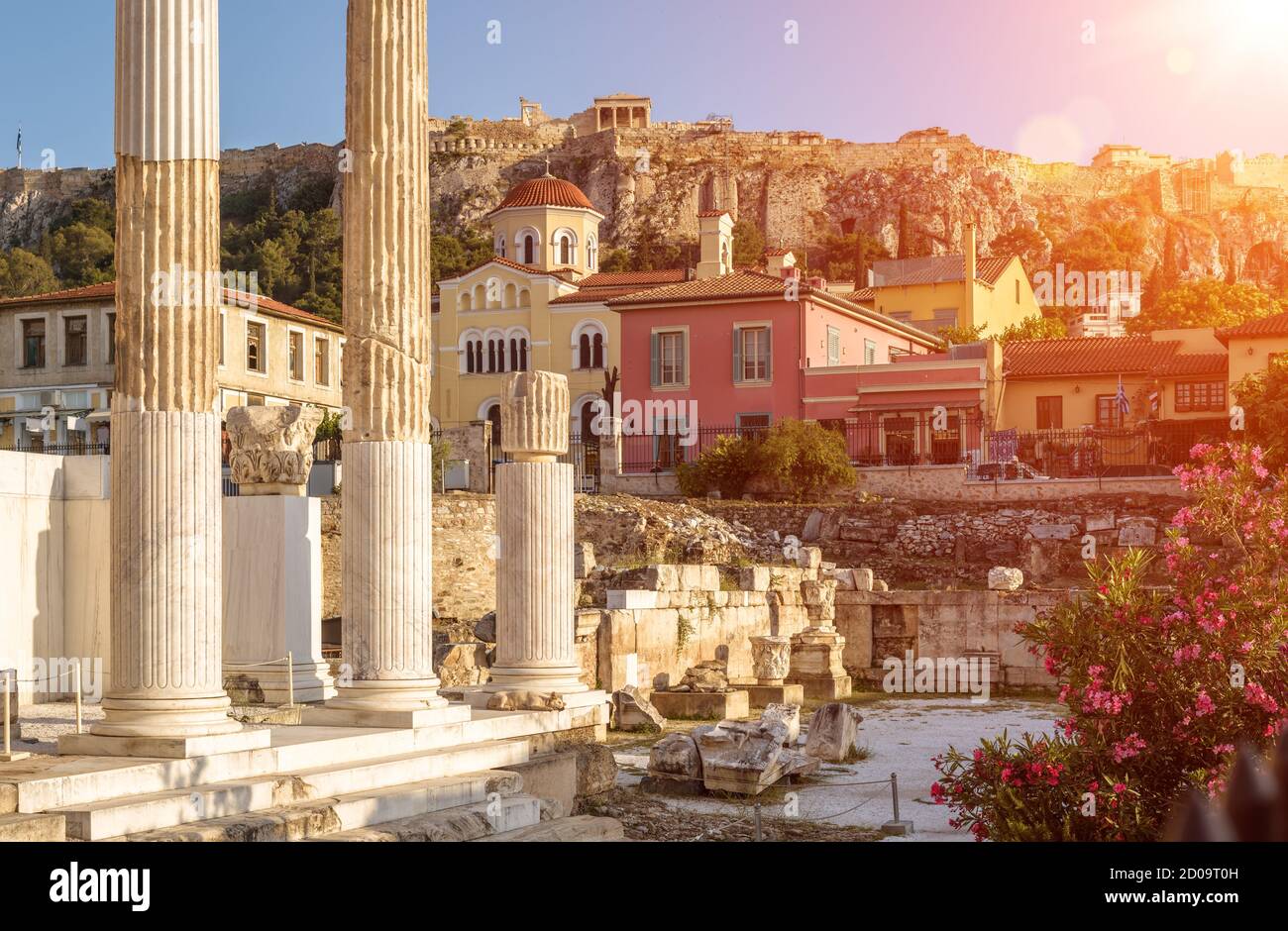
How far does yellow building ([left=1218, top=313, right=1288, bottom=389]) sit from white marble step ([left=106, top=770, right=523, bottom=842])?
114ft

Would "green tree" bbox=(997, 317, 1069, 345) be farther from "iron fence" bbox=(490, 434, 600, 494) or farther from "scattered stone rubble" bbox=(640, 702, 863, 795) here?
"scattered stone rubble" bbox=(640, 702, 863, 795)

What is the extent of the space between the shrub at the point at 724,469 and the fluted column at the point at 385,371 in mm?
24094

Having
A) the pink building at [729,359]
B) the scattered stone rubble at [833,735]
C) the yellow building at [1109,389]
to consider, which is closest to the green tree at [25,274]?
the pink building at [729,359]

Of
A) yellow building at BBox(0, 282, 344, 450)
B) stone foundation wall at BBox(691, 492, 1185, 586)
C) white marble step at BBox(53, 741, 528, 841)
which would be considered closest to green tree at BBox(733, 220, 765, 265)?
yellow building at BBox(0, 282, 344, 450)

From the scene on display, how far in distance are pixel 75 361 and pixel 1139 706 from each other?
35364 mm

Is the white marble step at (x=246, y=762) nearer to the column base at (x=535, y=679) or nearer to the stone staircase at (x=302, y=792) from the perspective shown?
the stone staircase at (x=302, y=792)

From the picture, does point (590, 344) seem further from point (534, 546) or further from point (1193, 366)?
point (534, 546)

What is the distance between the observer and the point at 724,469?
35094mm

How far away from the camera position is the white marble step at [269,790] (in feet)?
24.1
